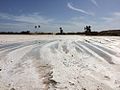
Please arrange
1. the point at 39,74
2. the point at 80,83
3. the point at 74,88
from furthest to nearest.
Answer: the point at 39,74 → the point at 80,83 → the point at 74,88

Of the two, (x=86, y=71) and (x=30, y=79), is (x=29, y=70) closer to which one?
(x=30, y=79)

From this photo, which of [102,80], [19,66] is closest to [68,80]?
[102,80]

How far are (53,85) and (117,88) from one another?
5.12 ft

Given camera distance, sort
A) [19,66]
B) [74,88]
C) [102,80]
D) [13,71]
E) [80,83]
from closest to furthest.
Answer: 1. [74,88]
2. [80,83]
3. [102,80]
4. [13,71]
5. [19,66]

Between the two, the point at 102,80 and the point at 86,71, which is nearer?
the point at 102,80

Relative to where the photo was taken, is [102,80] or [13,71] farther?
[13,71]

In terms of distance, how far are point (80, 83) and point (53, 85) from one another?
71 cm

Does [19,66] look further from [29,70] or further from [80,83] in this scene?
[80,83]

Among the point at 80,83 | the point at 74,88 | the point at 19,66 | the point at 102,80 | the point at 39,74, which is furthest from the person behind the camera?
the point at 19,66

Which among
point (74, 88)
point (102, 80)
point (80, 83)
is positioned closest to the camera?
point (74, 88)

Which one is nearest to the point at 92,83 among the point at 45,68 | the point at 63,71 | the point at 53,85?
the point at 53,85

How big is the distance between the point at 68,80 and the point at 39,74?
1148mm

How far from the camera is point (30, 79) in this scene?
20.5 ft

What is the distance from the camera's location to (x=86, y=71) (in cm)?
726
